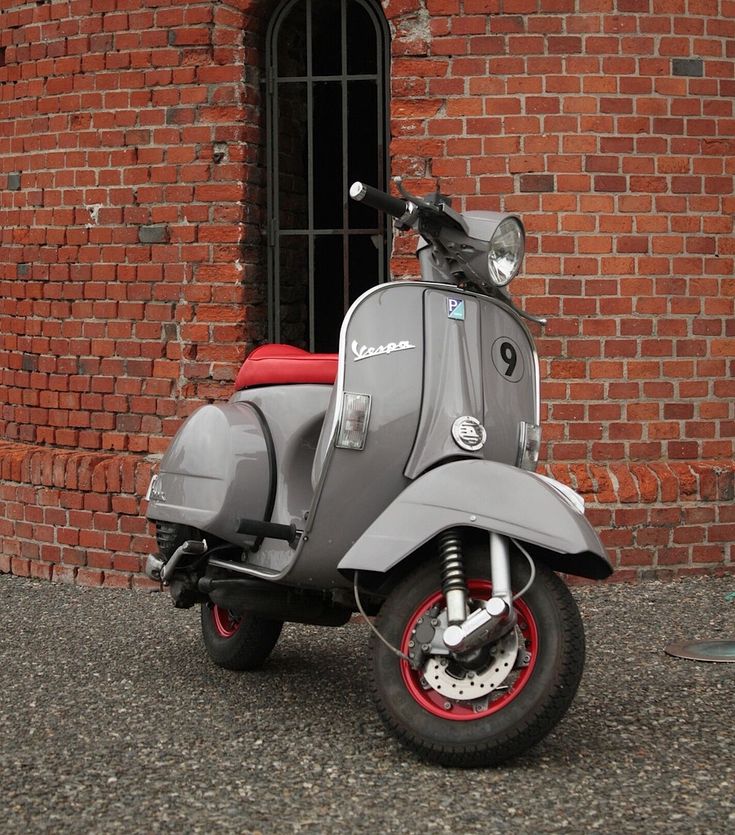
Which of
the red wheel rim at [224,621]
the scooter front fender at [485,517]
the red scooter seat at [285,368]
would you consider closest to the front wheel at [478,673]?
the scooter front fender at [485,517]

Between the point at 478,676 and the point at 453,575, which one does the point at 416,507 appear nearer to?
the point at 453,575

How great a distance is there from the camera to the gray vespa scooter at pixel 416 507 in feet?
11.0

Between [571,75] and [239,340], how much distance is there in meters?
1.90

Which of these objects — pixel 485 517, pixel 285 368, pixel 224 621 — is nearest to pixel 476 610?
pixel 485 517

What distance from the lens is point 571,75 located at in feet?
19.5

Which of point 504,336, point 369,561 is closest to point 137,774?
point 369,561

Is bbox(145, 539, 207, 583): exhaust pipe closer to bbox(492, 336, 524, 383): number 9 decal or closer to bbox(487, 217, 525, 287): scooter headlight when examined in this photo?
bbox(492, 336, 524, 383): number 9 decal

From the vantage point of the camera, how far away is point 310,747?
11.9 feet

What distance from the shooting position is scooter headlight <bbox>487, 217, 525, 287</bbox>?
3.76m

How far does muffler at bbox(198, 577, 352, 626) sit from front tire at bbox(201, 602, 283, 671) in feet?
1.05

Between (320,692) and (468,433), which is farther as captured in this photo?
(320,692)

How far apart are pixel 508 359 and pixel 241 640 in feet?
4.58

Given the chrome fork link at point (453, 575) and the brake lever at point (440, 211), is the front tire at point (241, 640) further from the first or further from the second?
the brake lever at point (440, 211)

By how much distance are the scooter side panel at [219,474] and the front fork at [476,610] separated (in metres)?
0.93
